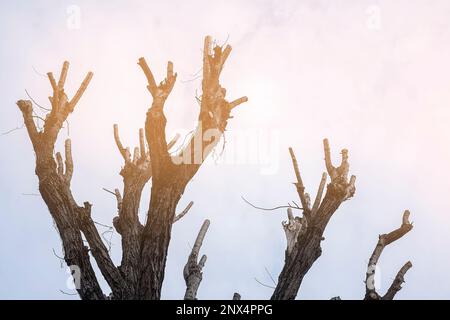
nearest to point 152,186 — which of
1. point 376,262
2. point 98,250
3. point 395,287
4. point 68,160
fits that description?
point 98,250

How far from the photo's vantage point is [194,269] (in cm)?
781

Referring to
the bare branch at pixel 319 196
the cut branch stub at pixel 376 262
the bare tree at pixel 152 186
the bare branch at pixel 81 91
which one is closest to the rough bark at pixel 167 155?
the bare tree at pixel 152 186

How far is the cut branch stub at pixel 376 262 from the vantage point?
6860 millimetres

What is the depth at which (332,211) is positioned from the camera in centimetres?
716

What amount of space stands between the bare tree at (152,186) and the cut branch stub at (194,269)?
85cm

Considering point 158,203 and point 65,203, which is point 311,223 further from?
point 65,203

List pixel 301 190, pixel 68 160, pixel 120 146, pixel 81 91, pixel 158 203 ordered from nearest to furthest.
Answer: pixel 158 203 < pixel 301 190 < pixel 68 160 < pixel 81 91 < pixel 120 146

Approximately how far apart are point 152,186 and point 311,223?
6.78 feet

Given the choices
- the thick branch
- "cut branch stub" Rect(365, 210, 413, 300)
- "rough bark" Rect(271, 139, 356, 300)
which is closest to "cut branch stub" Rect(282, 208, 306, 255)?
"rough bark" Rect(271, 139, 356, 300)

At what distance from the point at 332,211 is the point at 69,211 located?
131 inches
